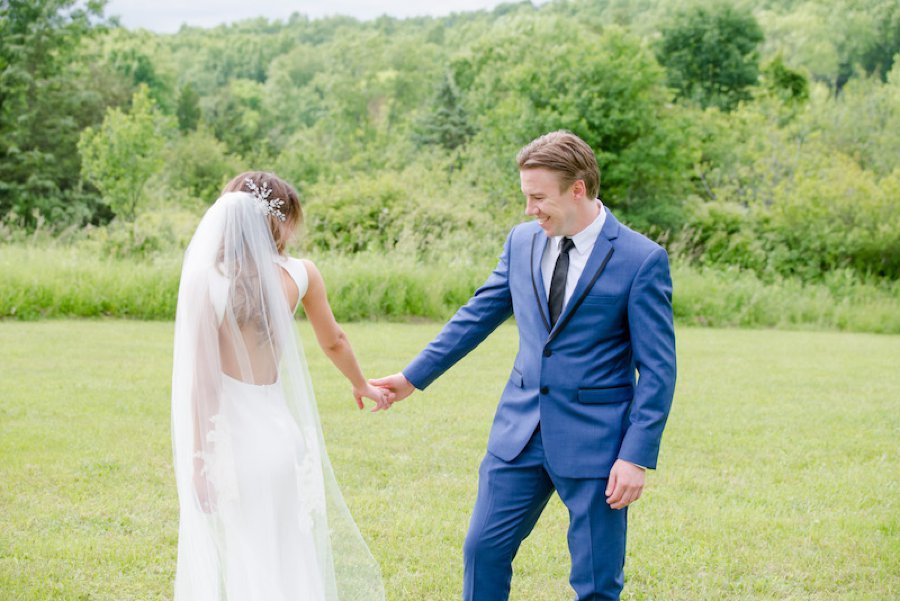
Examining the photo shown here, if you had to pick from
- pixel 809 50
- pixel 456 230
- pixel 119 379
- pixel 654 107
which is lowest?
pixel 119 379

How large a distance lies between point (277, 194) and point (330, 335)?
0.75 m

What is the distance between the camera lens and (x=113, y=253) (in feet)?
54.6

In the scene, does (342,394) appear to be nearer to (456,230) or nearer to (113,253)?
(113,253)

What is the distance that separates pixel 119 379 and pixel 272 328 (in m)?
7.01

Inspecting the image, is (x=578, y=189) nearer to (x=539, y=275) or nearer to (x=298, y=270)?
(x=539, y=275)

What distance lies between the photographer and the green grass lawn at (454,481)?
5062mm

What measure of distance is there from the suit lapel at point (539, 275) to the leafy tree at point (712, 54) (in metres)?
43.8

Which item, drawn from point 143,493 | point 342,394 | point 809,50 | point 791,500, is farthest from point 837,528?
point 809,50

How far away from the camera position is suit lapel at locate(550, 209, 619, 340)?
3.41m

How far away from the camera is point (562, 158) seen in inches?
134

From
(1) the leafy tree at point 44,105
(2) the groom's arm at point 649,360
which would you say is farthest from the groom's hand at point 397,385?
(1) the leafy tree at point 44,105

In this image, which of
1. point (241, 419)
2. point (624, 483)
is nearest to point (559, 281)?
point (624, 483)

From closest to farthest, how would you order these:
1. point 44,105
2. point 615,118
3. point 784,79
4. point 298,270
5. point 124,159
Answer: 1. point 298,270
2. point 615,118
3. point 124,159
4. point 44,105
5. point 784,79

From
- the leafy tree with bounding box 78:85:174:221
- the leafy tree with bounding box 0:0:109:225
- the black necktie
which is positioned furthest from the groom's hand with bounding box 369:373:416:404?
the leafy tree with bounding box 0:0:109:225
